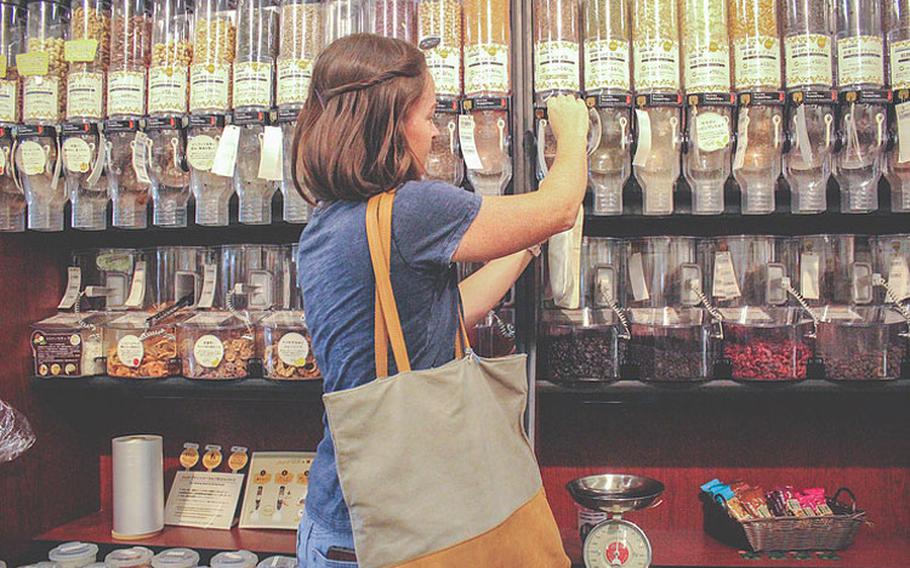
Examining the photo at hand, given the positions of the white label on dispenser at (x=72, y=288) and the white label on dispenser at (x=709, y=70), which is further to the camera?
the white label on dispenser at (x=72, y=288)

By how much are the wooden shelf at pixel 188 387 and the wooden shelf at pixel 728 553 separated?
0.75 metres

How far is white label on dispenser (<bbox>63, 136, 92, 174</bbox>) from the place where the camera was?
204 centimetres

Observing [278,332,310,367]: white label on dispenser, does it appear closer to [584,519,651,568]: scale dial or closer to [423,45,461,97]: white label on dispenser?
[423,45,461,97]: white label on dispenser

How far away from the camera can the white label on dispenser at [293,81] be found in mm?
1930

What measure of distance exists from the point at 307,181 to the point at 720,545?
1.35m

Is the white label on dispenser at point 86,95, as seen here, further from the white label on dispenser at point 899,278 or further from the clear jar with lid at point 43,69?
the white label on dispenser at point 899,278

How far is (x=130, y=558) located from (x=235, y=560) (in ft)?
0.84

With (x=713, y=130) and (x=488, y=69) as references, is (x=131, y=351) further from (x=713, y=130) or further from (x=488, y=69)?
(x=713, y=130)

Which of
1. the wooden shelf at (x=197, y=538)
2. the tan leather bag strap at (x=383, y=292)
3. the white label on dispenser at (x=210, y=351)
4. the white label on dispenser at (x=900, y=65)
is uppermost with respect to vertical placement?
the white label on dispenser at (x=900, y=65)

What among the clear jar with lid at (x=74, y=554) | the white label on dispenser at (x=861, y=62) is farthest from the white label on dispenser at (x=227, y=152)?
the white label on dispenser at (x=861, y=62)

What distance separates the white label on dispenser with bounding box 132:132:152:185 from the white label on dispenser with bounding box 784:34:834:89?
144 cm

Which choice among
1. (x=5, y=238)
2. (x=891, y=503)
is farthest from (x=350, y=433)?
(x=891, y=503)

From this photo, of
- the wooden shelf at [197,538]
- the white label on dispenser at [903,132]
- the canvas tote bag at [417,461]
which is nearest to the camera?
the canvas tote bag at [417,461]

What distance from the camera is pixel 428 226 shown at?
1.25 meters
